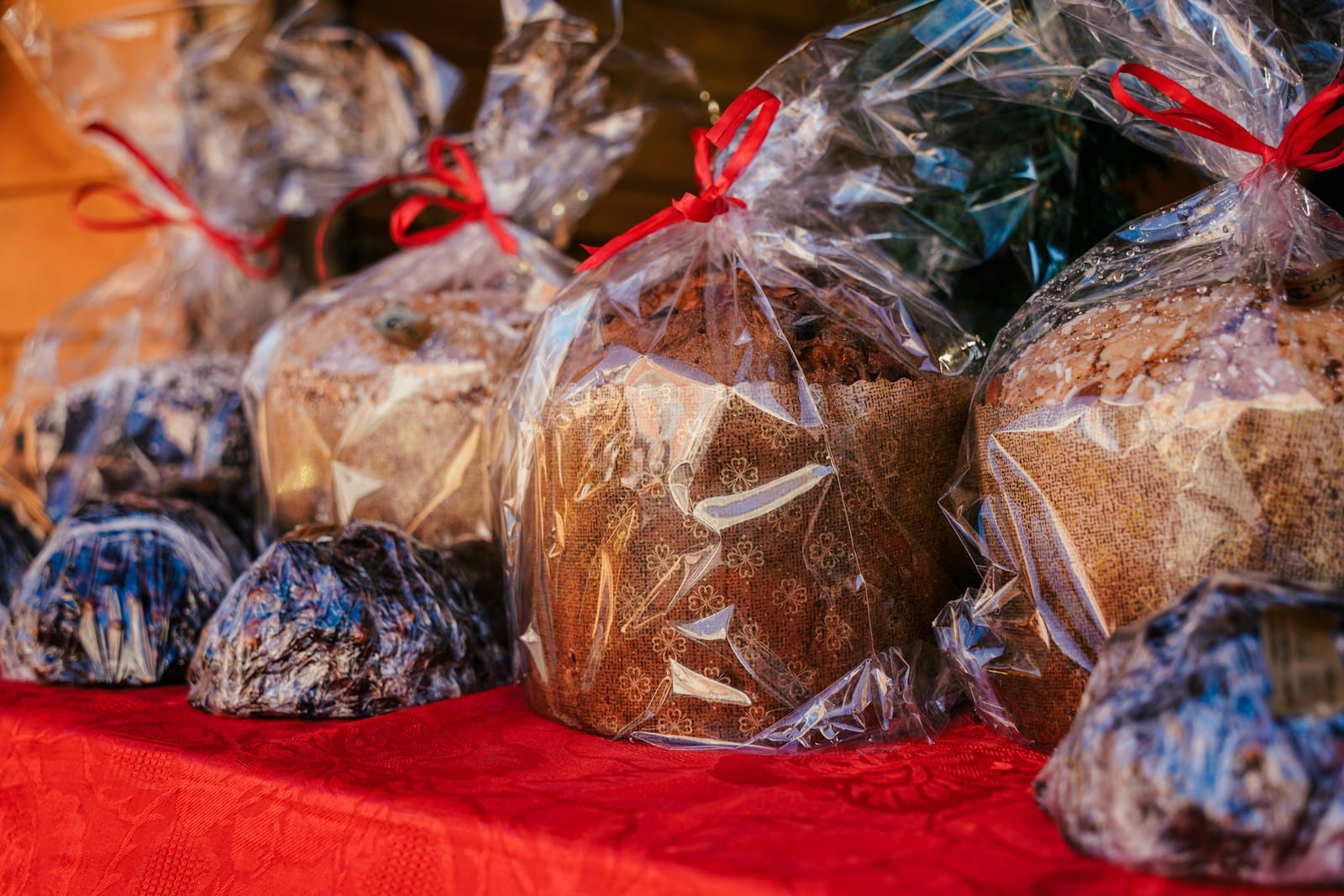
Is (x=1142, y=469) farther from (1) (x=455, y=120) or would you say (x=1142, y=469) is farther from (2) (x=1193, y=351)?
(1) (x=455, y=120)

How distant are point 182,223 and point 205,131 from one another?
0.16m

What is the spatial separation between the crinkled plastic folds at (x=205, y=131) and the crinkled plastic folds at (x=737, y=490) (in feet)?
2.80

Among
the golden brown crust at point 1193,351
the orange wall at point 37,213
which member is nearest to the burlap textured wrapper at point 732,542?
the golden brown crust at point 1193,351

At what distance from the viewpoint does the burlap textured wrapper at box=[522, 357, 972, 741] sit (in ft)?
2.79

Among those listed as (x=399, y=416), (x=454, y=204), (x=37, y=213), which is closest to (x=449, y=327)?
(x=399, y=416)

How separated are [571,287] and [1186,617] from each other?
0.60 metres

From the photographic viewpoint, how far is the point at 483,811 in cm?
71

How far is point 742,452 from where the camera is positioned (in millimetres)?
847

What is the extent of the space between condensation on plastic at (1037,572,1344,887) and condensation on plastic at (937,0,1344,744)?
10 centimetres

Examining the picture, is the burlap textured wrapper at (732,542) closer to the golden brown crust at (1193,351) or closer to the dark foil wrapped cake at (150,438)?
the golden brown crust at (1193,351)

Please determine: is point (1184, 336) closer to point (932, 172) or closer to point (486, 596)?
point (932, 172)

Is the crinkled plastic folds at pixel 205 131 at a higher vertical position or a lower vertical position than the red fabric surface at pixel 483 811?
higher

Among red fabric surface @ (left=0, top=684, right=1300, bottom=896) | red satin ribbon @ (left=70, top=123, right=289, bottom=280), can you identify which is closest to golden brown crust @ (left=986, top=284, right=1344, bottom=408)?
red fabric surface @ (left=0, top=684, right=1300, bottom=896)

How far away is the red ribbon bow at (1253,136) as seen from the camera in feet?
2.58
